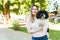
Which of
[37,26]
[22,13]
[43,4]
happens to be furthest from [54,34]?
[22,13]

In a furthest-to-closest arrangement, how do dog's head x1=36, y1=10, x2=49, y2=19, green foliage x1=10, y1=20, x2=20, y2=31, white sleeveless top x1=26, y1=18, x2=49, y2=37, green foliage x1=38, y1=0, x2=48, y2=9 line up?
green foliage x1=10, y1=20, x2=20, y2=31 < green foliage x1=38, y1=0, x2=48, y2=9 < dog's head x1=36, y1=10, x2=49, y2=19 < white sleeveless top x1=26, y1=18, x2=49, y2=37

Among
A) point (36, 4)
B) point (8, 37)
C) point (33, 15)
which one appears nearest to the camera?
point (33, 15)

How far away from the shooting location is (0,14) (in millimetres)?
2906

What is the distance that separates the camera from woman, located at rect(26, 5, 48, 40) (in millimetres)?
2504

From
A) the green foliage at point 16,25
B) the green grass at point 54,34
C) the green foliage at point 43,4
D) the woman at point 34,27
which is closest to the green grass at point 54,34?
the green grass at point 54,34

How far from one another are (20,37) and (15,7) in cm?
49

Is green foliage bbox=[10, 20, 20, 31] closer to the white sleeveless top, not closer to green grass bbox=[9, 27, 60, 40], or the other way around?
green grass bbox=[9, 27, 60, 40]

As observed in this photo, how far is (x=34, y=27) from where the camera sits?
2545 millimetres

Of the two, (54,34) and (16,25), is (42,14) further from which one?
(16,25)

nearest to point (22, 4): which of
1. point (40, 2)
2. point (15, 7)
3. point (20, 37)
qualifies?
point (15, 7)

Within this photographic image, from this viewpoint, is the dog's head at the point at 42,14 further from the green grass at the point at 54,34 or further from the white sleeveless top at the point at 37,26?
the green grass at the point at 54,34

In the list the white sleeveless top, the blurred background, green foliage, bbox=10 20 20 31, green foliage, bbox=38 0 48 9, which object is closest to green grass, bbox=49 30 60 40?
the blurred background

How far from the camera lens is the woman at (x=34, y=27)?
2.50 meters

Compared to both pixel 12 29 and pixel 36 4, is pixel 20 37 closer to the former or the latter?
pixel 12 29
